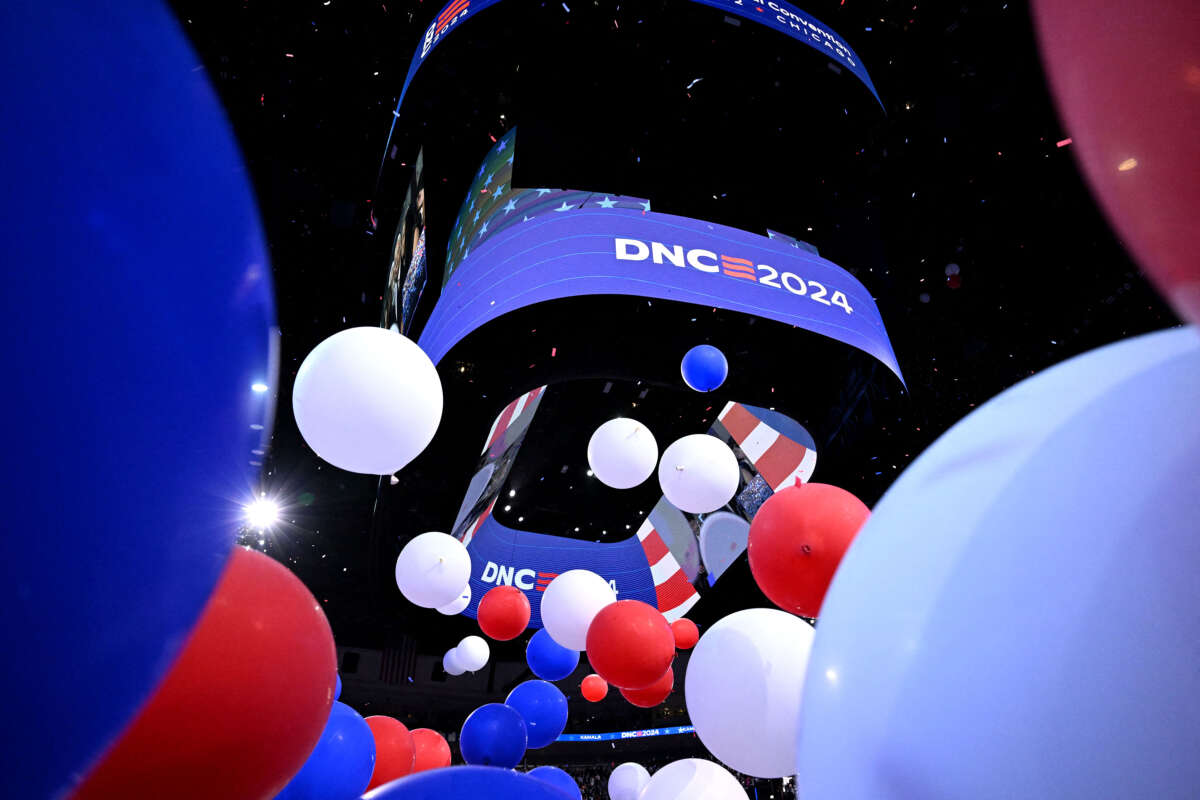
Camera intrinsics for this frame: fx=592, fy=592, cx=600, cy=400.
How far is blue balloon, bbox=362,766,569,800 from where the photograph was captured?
51.3 inches

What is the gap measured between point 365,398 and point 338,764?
110 centimetres

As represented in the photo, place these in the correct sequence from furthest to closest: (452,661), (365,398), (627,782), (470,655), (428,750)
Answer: (452,661) < (470,655) < (627,782) < (428,750) < (365,398)

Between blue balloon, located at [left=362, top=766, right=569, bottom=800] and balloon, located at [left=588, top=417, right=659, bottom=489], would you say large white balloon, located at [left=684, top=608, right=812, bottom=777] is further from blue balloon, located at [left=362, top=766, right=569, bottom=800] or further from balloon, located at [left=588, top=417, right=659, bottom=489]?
balloon, located at [left=588, top=417, right=659, bottom=489]

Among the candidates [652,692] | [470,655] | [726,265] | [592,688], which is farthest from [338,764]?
[470,655]

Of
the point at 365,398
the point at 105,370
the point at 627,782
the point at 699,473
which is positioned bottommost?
the point at 627,782

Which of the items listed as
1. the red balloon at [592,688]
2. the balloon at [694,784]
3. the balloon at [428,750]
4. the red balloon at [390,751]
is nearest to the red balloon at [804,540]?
the balloon at [694,784]

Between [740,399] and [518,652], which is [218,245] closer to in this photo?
[740,399]

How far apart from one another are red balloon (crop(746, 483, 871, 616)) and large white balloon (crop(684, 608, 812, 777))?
0.36 feet

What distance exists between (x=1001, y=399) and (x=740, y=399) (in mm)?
4384

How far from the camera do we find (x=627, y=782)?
4645 millimetres

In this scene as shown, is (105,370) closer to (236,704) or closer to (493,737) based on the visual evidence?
(236,704)

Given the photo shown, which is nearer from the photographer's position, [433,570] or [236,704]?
[236,704]

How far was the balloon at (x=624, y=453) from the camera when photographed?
4.02 meters

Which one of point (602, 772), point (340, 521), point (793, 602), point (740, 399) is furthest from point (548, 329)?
point (602, 772)
